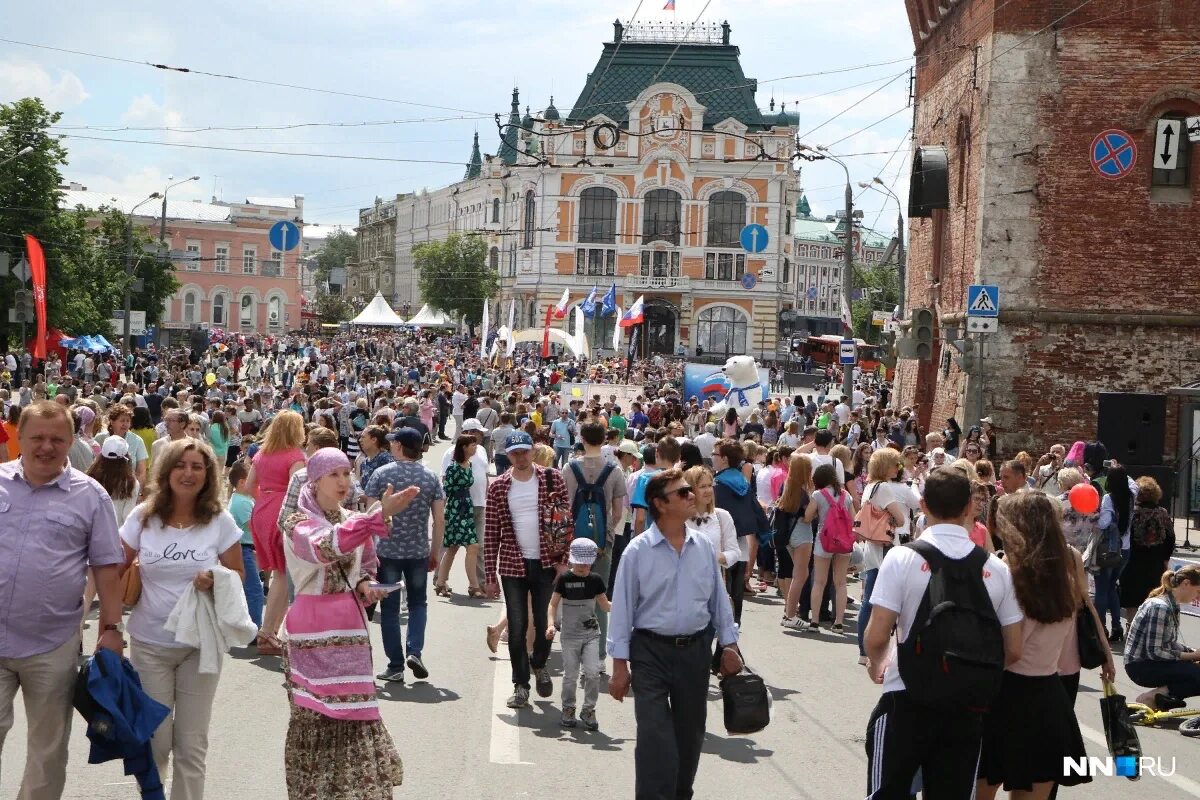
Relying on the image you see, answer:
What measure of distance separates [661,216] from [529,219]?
9065mm

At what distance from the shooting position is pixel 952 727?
571cm

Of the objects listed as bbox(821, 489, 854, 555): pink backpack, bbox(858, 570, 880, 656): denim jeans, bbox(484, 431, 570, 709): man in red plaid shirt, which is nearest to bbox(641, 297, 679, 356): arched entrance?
bbox(821, 489, 854, 555): pink backpack

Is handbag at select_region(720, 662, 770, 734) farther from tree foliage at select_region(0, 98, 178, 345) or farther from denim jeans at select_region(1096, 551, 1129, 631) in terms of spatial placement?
tree foliage at select_region(0, 98, 178, 345)

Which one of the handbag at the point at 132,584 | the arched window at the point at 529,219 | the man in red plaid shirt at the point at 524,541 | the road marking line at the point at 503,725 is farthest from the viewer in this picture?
the arched window at the point at 529,219

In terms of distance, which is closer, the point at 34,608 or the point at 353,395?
the point at 34,608

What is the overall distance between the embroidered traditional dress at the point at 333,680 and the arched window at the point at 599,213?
80495 millimetres

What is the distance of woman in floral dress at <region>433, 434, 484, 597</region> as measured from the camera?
13.7 metres

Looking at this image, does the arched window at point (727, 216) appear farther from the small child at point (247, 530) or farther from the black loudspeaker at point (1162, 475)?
the small child at point (247, 530)

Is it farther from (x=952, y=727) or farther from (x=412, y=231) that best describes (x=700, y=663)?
(x=412, y=231)

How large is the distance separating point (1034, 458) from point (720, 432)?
569cm

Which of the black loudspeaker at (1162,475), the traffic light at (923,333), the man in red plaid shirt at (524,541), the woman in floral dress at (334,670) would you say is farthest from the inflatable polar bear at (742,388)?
the woman in floral dress at (334,670)

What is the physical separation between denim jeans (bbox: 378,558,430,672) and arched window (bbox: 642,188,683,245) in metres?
76.8

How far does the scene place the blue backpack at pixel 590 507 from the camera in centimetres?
986

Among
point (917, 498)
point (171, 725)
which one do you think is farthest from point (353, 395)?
point (171, 725)
